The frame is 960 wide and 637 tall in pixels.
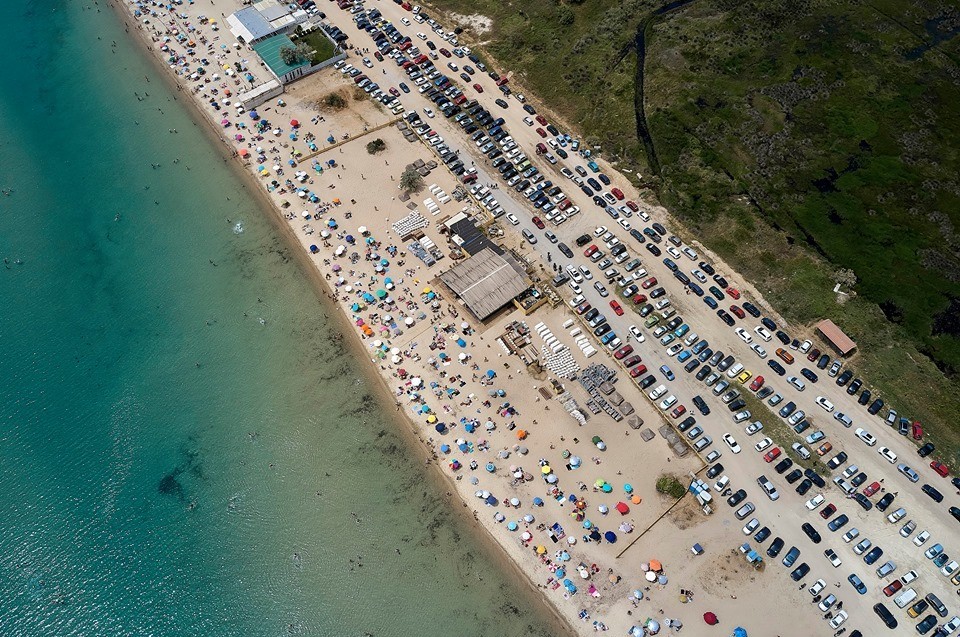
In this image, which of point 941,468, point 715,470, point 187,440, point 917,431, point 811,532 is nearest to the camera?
point 811,532

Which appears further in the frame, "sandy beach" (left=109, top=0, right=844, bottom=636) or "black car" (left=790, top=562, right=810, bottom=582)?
"sandy beach" (left=109, top=0, right=844, bottom=636)

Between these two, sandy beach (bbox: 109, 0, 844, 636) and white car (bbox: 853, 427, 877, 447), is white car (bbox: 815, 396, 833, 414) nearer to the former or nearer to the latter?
white car (bbox: 853, 427, 877, 447)

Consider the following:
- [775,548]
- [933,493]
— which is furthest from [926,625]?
[775,548]

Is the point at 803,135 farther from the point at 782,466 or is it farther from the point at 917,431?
the point at 782,466

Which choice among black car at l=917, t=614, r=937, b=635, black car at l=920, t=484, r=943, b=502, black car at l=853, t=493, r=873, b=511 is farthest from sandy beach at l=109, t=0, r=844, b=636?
black car at l=920, t=484, r=943, b=502

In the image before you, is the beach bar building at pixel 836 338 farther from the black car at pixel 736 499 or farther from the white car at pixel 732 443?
the black car at pixel 736 499

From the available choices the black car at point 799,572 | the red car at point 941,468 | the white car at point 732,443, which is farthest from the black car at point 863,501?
the white car at point 732,443
